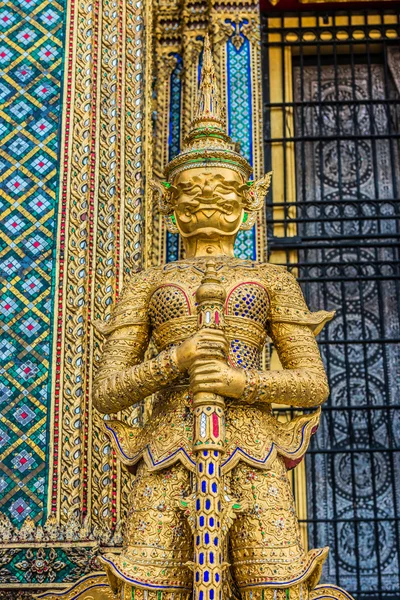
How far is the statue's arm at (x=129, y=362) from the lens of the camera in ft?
13.3

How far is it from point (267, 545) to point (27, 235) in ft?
8.50

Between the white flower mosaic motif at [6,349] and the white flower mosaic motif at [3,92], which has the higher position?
the white flower mosaic motif at [3,92]

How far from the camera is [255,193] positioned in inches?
186

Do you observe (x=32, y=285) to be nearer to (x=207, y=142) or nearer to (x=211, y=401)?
(x=207, y=142)

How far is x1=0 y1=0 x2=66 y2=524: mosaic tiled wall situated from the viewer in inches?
208

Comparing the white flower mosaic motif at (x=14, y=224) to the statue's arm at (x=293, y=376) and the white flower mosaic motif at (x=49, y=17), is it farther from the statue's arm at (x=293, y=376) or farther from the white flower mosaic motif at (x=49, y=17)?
the statue's arm at (x=293, y=376)

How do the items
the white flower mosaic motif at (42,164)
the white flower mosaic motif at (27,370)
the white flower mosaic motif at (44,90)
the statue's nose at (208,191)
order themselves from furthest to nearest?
the white flower mosaic motif at (44,90) → the white flower mosaic motif at (42,164) → the white flower mosaic motif at (27,370) → the statue's nose at (208,191)

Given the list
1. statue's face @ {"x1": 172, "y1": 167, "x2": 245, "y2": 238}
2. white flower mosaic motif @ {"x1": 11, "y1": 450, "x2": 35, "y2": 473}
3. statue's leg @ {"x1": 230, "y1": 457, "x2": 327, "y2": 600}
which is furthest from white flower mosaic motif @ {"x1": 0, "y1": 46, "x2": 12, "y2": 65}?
statue's leg @ {"x1": 230, "y1": 457, "x2": 327, "y2": 600}

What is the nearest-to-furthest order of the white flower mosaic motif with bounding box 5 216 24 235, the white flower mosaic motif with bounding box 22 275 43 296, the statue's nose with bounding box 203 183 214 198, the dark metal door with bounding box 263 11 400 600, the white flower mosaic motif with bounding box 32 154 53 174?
the statue's nose with bounding box 203 183 214 198, the white flower mosaic motif with bounding box 22 275 43 296, the white flower mosaic motif with bounding box 5 216 24 235, the white flower mosaic motif with bounding box 32 154 53 174, the dark metal door with bounding box 263 11 400 600

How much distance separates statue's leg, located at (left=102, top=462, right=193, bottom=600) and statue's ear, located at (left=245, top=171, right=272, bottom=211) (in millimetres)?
1314

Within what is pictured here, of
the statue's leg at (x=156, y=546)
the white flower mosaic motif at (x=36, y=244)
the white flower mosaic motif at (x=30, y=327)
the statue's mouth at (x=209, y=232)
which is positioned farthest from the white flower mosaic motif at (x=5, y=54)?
the statue's leg at (x=156, y=546)

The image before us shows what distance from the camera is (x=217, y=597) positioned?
3.55 meters

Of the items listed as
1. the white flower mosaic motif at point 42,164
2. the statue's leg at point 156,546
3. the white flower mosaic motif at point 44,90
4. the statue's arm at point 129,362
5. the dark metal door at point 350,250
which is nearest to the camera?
the statue's leg at point 156,546

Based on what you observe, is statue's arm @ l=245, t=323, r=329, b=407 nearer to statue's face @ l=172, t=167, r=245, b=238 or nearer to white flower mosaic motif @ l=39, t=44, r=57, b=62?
statue's face @ l=172, t=167, r=245, b=238
